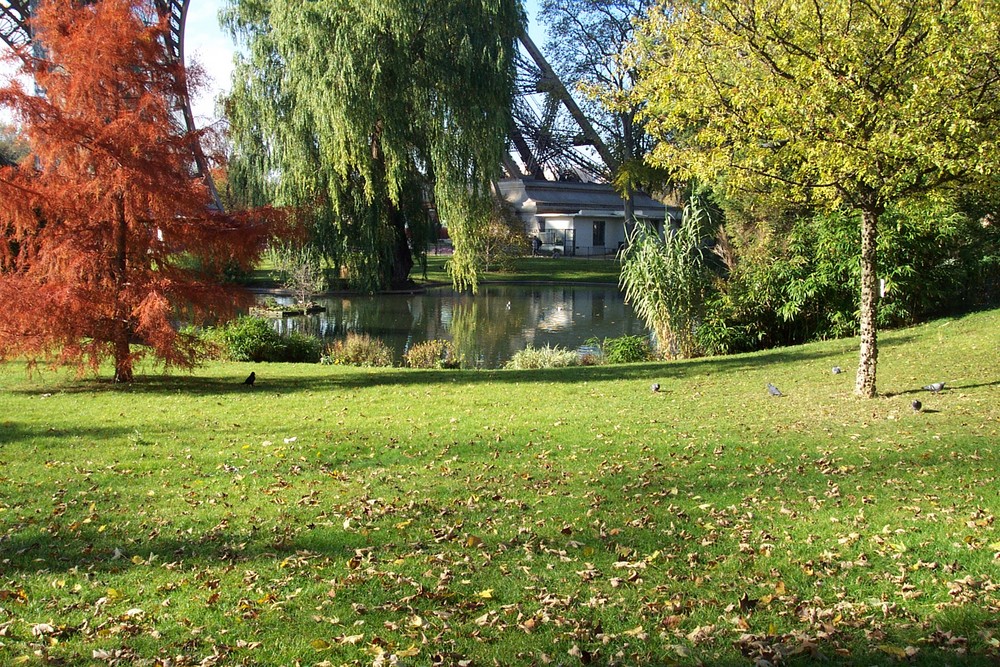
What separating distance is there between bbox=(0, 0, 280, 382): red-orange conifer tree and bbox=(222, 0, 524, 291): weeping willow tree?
33.3 feet

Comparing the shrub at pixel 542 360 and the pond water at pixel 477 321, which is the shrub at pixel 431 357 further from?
the shrub at pixel 542 360

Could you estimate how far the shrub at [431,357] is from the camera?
17.9 meters

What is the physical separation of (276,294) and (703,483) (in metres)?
29.4

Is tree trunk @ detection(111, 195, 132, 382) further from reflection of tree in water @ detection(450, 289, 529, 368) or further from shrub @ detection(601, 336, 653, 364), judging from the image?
shrub @ detection(601, 336, 653, 364)

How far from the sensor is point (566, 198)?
6819 cm

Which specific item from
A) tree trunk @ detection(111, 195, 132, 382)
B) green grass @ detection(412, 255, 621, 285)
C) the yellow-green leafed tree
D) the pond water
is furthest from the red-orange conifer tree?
green grass @ detection(412, 255, 621, 285)

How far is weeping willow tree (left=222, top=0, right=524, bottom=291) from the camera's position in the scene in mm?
22125

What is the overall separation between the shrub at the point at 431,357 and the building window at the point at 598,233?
43430mm

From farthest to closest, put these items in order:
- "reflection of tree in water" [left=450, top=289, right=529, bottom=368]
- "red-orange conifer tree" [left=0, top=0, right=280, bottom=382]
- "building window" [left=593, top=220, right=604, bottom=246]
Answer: "building window" [left=593, top=220, right=604, bottom=246] → "reflection of tree in water" [left=450, top=289, right=529, bottom=368] → "red-orange conifer tree" [left=0, top=0, right=280, bottom=382]

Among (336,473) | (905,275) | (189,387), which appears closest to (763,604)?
(336,473)

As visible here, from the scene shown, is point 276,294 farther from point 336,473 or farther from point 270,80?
point 336,473

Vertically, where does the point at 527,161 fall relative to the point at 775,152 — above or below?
above

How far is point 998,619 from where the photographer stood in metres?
4.18

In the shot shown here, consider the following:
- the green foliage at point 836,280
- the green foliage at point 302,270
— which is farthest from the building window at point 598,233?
the green foliage at point 836,280
